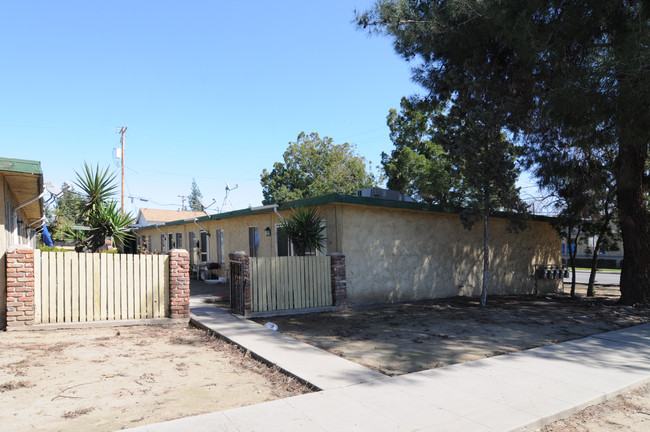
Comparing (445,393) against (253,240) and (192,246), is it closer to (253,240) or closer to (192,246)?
(253,240)

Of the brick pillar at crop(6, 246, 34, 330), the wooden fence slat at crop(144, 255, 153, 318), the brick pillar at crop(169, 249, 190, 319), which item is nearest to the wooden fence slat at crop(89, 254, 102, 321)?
the wooden fence slat at crop(144, 255, 153, 318)

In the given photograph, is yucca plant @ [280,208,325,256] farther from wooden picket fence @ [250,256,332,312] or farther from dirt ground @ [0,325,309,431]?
dirt ground @ [0,325,309,431]

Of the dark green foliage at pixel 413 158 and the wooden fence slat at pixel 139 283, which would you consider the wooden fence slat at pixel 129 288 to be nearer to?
the wooden fence slat at pixel 139 283

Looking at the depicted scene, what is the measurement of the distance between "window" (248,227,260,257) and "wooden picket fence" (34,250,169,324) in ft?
20.2

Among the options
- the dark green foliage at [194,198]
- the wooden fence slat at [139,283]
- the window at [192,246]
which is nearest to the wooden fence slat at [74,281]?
the wooden fence slat at [139,283]

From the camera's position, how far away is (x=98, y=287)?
347 inches

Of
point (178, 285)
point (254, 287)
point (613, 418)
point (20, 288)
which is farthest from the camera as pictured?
point (254, 287)

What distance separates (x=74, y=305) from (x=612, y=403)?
8.87 meters

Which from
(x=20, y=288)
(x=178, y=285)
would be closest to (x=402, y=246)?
(x=178, y=285)

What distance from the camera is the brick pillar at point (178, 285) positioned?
9.38 meters

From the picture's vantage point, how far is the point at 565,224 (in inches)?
605

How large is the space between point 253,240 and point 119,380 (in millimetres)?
10526

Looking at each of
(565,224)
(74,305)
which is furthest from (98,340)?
(565,224)

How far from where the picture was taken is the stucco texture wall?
11.8 m
